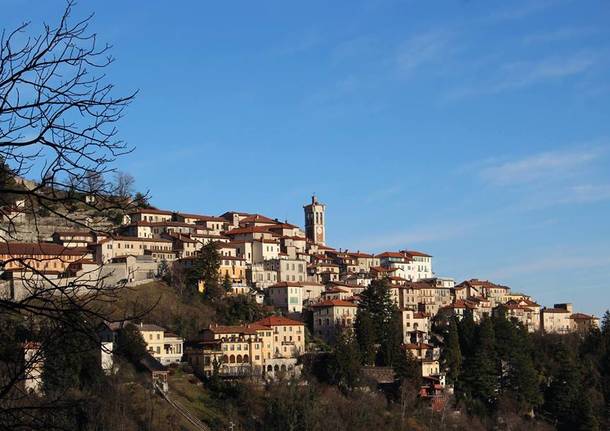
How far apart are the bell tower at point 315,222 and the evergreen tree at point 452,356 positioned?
36.4m

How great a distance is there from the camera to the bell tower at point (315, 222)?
111 m

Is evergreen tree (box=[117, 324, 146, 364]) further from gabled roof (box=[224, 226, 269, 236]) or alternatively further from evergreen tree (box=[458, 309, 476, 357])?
gabled roof (box=[224, 226, 269, 236])

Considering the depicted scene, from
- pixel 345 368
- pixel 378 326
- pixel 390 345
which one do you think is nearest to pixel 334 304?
pixel 378 326

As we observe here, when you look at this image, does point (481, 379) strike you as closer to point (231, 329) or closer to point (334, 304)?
point (334, 304)

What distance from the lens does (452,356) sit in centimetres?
7356

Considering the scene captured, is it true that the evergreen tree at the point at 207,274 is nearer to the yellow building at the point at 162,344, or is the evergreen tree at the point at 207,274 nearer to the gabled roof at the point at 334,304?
the gabled roof at the point at 334,304

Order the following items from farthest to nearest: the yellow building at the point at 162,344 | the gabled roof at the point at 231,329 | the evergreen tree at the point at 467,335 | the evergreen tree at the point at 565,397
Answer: the evergreen tree at the point at 467,335 → the evergreen tree at the point at 565,397 → the gabled roof at the point at 231,329 → the yellow building at the point at 162,344

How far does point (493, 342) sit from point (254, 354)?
2037cm

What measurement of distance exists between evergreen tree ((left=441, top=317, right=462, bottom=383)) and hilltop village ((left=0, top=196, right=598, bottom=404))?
0.90m

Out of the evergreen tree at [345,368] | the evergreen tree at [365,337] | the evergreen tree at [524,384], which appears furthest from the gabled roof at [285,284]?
the evergreen tree at [524,384]

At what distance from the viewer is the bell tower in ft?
365

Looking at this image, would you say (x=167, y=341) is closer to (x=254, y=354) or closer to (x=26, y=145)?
(x=254, y=354)

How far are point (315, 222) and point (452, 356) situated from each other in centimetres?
4002

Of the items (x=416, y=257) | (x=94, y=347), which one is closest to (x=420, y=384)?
(x=416, y=257)
